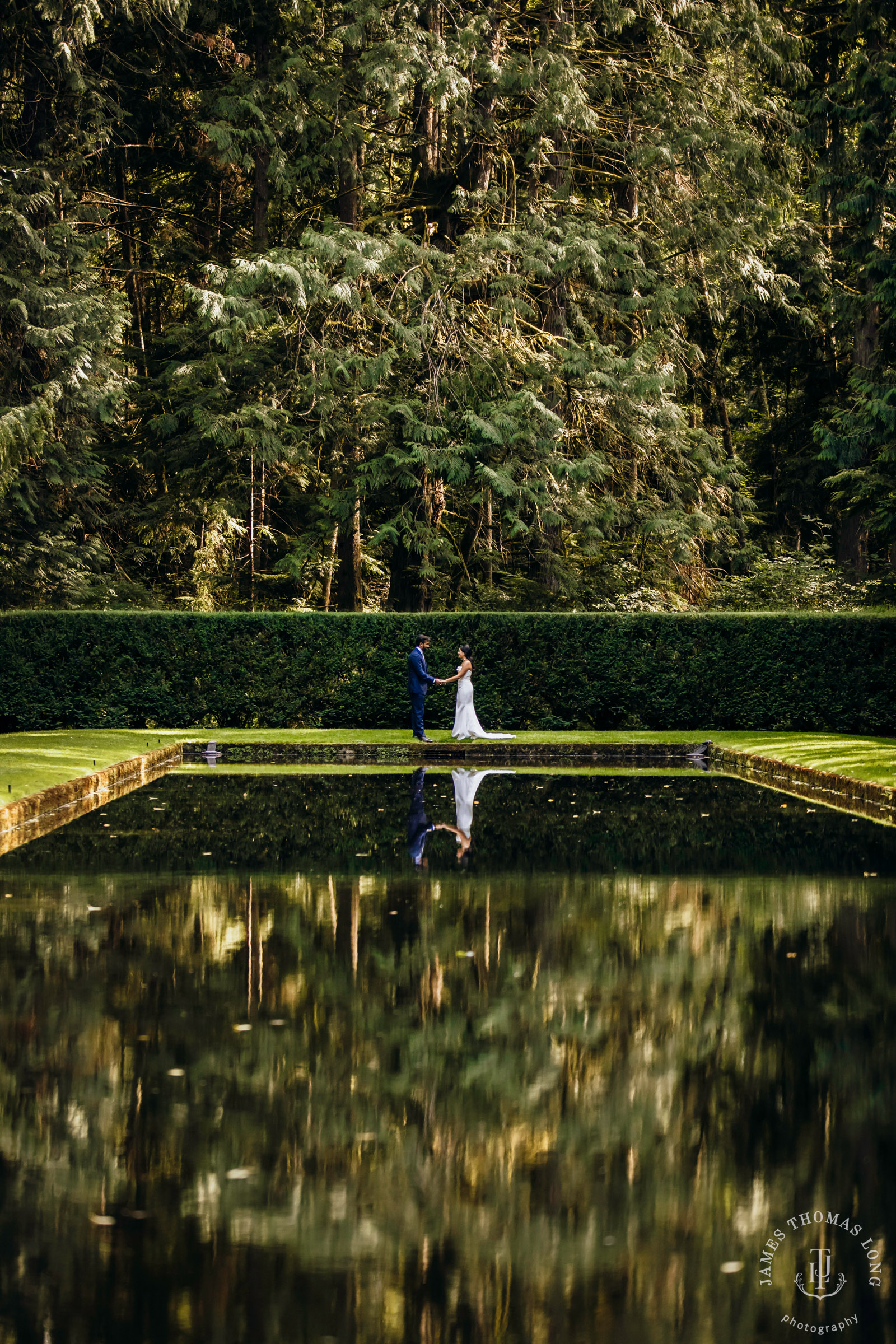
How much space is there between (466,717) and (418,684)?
1.25 m

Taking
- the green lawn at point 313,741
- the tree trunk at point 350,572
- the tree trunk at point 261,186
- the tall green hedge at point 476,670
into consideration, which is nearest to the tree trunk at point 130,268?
the tree trunk at point 261,186

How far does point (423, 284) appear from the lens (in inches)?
1153

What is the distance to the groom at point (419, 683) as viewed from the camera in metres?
24.5

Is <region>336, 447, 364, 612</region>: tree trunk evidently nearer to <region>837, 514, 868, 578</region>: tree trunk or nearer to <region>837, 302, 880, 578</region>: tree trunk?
<region>837, 302, 880, 578</region>: tree trunk

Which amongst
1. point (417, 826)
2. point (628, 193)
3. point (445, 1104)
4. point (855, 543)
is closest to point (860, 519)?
point (855, 543)

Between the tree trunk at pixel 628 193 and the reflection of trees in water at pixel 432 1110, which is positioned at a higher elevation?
the tree trunk at pixel 628 193

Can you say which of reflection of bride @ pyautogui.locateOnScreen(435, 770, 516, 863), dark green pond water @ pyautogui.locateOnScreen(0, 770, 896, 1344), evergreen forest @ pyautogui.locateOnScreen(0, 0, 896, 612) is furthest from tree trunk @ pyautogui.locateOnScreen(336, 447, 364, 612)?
dark green pond water @ pyautogui.locateOnScreen(0, 770, 896, 1344)

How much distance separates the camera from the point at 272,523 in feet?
135

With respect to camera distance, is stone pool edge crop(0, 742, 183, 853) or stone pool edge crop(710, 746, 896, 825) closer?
stone pool edge crop(0, 742, 183, 853)

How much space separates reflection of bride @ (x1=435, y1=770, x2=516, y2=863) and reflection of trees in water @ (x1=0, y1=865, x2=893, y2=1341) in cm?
383

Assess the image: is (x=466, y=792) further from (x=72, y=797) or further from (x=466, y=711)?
(x=466, y=711)

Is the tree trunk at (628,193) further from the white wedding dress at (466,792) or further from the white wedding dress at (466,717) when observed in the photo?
the white wedding dress at (466,792)

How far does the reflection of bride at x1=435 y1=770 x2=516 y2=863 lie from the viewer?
13519 millimetres

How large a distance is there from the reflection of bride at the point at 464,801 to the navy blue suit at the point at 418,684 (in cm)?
245
